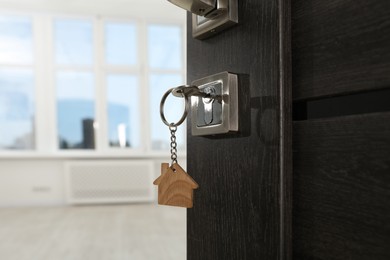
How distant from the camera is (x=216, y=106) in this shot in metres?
0.39

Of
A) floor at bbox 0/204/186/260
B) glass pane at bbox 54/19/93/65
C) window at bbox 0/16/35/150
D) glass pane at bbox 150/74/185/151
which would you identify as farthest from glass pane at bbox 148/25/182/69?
floor at bbox 0/204/186/260

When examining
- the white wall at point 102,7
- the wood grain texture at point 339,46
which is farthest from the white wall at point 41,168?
the wood grain texture at point 339,46

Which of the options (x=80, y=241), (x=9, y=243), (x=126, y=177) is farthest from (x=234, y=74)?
(x=126, y=177)

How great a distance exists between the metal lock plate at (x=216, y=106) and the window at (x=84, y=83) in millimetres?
3886

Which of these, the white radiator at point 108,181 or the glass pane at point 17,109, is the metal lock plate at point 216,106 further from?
the glass pane at point 17,109

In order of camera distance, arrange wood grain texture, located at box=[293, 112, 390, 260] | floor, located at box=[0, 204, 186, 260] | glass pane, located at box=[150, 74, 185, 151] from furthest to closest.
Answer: glass pane, located at box=[150, 74, 185, 151] < floor, located at box=[0, 204, 186, 260] < wood grain texture, located at box=[293, 112, 390, 260]

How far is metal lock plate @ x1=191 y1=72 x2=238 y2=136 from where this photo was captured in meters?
0.37

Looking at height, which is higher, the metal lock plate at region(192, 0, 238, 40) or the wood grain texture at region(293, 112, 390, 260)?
the metal lock plate at region(192, 0, 238, 40)

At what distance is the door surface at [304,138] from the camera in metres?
0.27

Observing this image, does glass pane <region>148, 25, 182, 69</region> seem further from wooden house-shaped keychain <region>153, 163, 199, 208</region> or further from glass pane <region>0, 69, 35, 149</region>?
wooden house-shaped keychain <region>153, 163, 199, 208</region>

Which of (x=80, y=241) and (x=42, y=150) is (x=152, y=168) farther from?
(x=80, y=241)

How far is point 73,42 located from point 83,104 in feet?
2.97

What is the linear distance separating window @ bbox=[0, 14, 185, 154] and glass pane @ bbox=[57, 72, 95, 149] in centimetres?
1

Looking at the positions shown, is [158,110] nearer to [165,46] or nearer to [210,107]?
[165,46]
